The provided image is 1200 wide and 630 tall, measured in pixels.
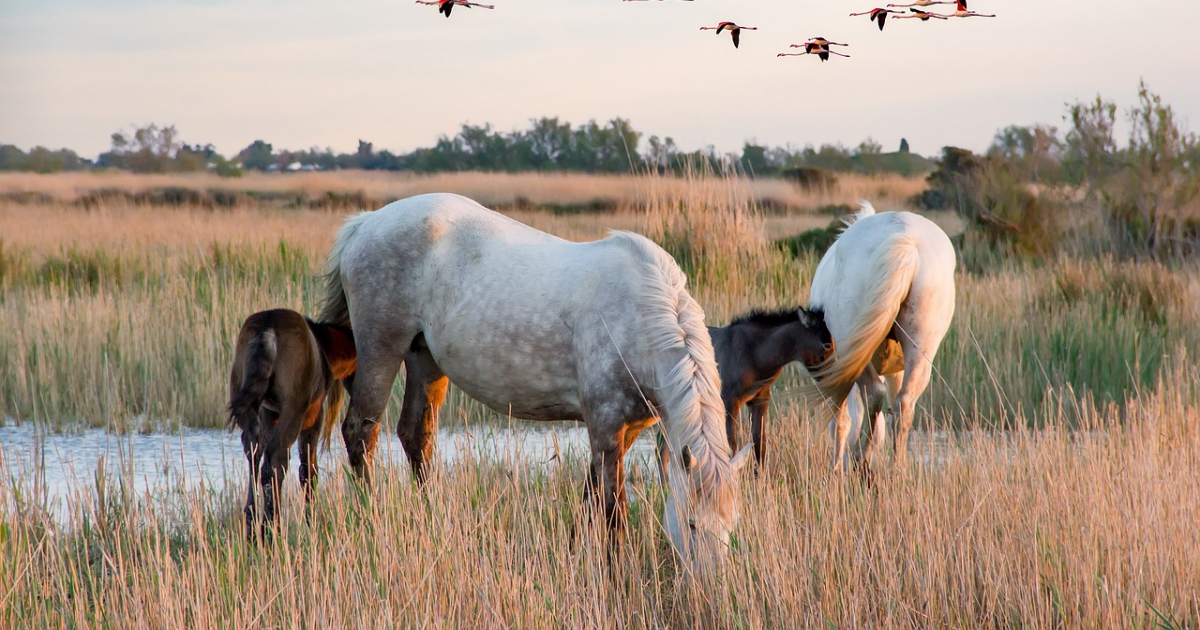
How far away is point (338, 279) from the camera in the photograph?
5.64 metres

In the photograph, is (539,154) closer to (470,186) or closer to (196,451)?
(470,186)

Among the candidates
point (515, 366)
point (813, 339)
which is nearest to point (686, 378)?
point (515, 366)

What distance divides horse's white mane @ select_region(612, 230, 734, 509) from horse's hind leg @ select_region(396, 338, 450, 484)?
1529mm

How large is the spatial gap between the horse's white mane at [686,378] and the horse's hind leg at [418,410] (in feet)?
5.02

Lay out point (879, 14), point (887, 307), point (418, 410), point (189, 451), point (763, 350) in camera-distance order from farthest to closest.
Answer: point (189, 451) → point (763, 350) → point (418, 410) → point (887, 307) → point (879, 14)

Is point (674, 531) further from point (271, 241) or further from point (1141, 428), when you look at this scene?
point (271, 241)

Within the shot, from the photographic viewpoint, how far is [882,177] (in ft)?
119

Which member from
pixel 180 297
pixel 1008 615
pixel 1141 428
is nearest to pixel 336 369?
pixel 1008 615

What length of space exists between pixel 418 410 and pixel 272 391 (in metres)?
0.84

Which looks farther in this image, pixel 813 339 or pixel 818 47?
pixel 813 339

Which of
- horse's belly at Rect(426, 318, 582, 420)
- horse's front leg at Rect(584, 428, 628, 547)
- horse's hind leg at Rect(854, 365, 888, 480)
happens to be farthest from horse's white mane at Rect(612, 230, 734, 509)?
horse's hind leg at Rect(854, 365, 888, 480)

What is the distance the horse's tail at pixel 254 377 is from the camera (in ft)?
15.1

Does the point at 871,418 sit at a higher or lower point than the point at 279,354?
lower

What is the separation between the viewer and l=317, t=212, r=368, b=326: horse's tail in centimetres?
545
